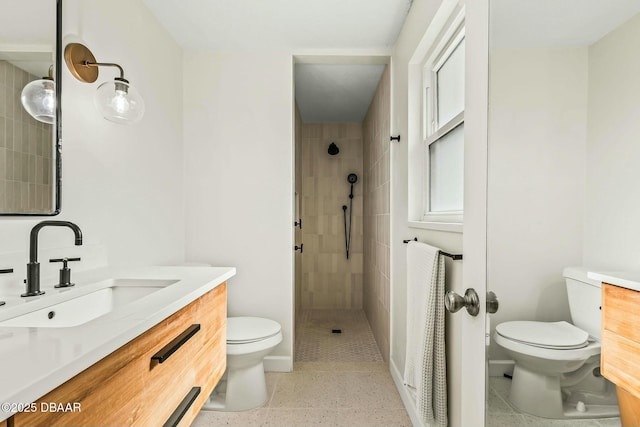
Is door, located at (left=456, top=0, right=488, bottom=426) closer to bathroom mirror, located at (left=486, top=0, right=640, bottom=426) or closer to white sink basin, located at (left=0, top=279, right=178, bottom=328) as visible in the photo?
bathroom mirror, located at (left=486, top=0, right=640, bottom=426)

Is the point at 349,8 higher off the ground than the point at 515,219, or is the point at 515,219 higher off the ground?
the point at 349,8

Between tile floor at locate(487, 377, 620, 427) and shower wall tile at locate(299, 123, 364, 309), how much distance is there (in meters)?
3.55

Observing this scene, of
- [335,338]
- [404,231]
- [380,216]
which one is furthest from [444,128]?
[335,338]

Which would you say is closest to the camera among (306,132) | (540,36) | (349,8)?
(540,36)

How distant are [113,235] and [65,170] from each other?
40cm

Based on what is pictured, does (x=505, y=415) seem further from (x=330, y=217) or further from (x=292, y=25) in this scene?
(x=330, y=217)

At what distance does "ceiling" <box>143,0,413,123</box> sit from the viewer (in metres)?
1.94

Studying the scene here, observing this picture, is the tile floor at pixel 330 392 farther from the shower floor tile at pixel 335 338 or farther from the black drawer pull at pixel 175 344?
the black drawer pull at pixel 175 344

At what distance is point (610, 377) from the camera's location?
0.42 meters

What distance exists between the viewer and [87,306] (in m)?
1.22

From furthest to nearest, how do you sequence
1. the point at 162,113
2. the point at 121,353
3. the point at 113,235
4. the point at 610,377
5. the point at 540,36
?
the point at 162,113, the point at 113,235, the point at 121,353, the point at 540,36, the point at 610,377

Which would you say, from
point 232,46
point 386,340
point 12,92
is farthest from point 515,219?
point 232,46

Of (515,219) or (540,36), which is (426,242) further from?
(540,36)

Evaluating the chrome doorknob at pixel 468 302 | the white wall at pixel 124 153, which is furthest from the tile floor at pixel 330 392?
the chrome doorknob at pixel 468 302
